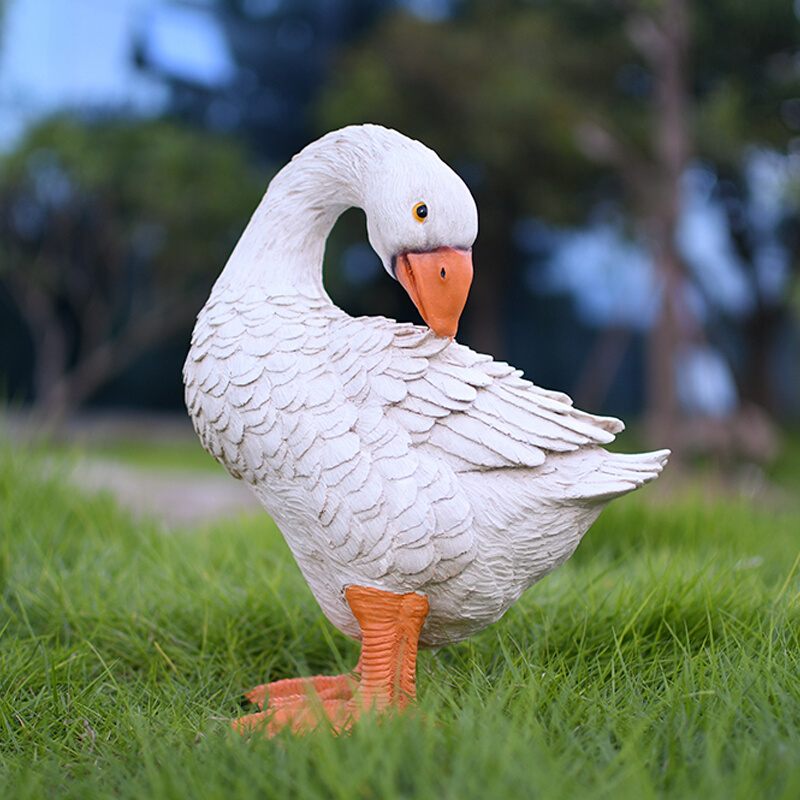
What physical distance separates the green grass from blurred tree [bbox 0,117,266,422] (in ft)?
19.5

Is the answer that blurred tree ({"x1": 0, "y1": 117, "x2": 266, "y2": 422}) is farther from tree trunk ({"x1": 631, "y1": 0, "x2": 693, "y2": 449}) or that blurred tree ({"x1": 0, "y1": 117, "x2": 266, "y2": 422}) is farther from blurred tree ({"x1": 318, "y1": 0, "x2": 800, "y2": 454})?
tree trunk ({"x1": 631, "y1": 0, "x2": 693, "y2": 449})

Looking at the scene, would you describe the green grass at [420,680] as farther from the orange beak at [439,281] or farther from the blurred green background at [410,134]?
the blurred green background at [410,134]

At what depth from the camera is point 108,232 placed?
7969 millimetres

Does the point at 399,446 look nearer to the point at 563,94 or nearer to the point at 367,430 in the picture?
the point at 367,430

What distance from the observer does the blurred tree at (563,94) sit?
22.9ft

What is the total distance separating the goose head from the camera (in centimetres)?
129

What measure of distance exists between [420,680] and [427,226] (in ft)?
2.73

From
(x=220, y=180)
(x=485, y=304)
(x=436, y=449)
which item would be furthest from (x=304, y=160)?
(x=485, y=304)

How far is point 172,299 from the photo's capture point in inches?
333

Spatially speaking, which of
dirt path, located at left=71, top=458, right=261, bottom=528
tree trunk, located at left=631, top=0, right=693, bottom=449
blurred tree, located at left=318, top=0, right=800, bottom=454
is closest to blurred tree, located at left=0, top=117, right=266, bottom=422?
blurred tree, located at left=318, top=0, right=800, bottom=454

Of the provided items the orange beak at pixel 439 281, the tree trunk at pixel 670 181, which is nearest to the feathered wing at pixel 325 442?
the orange beak at pixel 439 281

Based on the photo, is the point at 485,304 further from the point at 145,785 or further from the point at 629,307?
the point at 145,785

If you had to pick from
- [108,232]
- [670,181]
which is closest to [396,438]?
[670,181]

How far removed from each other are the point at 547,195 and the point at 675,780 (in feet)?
25.0
